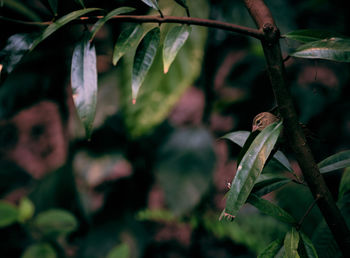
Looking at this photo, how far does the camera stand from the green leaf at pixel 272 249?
31 centimetres

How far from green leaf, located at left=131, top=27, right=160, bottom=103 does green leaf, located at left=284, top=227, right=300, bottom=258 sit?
226 mm

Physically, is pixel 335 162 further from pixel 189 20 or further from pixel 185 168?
pixel 185 168

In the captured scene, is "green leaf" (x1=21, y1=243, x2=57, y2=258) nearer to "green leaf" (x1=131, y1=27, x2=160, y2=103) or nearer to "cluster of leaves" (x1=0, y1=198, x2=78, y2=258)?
"cluster of leaves" (x1=0, y1=198, x2=78, y2=258)

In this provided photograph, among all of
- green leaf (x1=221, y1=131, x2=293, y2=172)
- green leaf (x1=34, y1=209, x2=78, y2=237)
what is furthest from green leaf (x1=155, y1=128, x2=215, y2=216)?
green leaf (x1=221, y1=131, x2=293, y2=172)

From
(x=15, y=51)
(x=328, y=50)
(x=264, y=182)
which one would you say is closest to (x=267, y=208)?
(x=264, y=182)

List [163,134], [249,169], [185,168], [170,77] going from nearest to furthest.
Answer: [249,169] < [170,77] < [185,168] < [163,134]

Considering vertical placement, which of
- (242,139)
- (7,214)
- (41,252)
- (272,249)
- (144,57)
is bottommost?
(41,252)

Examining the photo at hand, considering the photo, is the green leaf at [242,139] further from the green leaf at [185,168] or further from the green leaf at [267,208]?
the green leaf at [185,168]

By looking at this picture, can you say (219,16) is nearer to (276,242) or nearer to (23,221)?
(276,242)

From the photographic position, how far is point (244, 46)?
1.64 meters

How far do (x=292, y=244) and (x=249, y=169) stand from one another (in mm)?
95

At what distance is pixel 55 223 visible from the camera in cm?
102

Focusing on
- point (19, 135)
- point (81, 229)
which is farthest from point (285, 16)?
point (19, 135)

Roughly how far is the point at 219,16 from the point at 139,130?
56 centimetres
